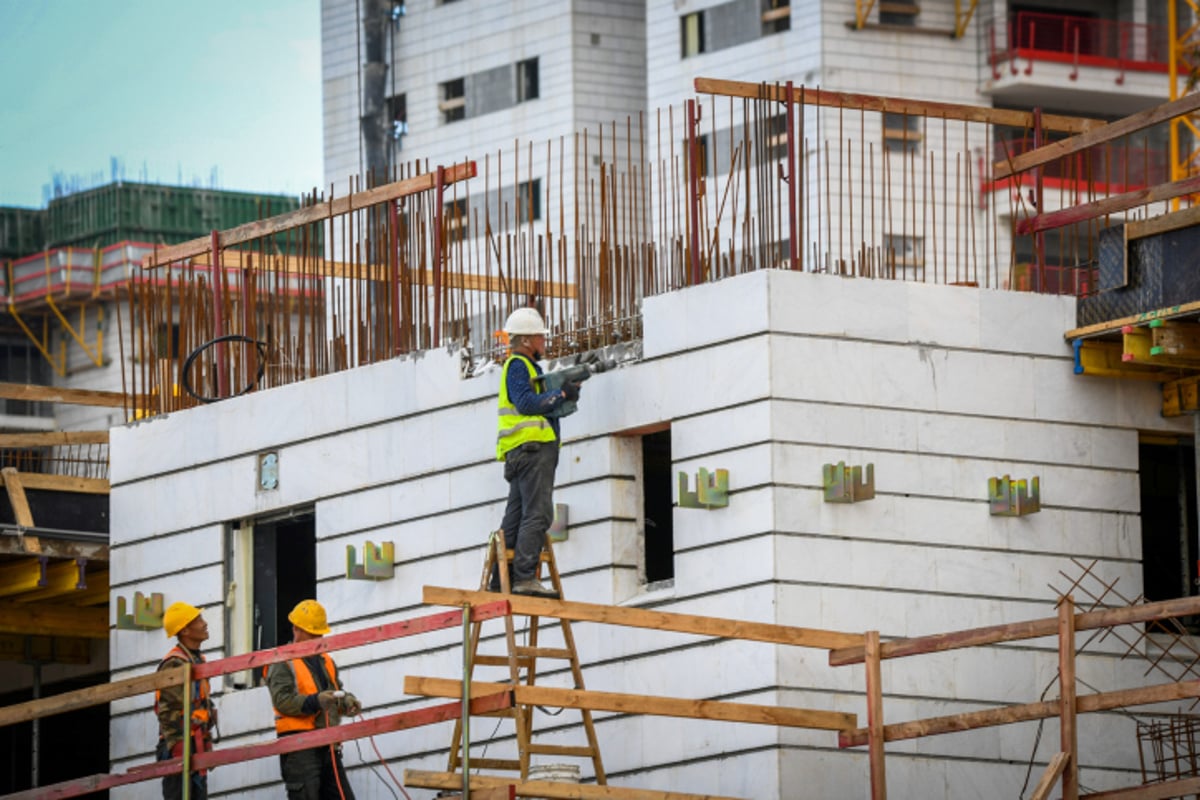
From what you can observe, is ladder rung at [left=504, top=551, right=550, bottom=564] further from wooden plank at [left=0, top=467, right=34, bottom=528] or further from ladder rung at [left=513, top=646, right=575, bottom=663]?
wooden plank at [left=0, top=467, right=34, bottom=528]

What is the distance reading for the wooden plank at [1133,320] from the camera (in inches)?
957

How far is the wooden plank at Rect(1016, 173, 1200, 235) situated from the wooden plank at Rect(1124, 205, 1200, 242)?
0.55 ft

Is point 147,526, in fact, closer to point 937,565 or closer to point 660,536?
point 660,536

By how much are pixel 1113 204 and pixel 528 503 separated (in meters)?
6.58

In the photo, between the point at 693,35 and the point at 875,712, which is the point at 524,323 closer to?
the point at 875,712

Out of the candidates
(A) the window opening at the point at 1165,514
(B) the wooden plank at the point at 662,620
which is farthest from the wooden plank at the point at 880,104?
(B) the wooden plank at the point at 662,620

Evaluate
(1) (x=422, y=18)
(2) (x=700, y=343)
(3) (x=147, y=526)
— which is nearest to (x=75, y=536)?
(3) (x=147, y=526)

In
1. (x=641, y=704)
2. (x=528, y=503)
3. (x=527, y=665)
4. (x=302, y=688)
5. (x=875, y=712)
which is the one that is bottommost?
(x=875, y=712)

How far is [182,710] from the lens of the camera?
2281 cm

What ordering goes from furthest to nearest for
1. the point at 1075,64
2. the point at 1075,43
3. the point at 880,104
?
the point at 1075,64
the point at 1075,43
the point at 880,104

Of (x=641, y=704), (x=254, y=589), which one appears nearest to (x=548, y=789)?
(x=641, y=704)

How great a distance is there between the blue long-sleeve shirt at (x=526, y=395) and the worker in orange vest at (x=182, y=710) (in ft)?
11.4

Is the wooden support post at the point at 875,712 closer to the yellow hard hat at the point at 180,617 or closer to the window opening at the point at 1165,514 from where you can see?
the yellow hard hat at the point at 180,617

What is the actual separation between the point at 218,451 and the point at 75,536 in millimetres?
2509
